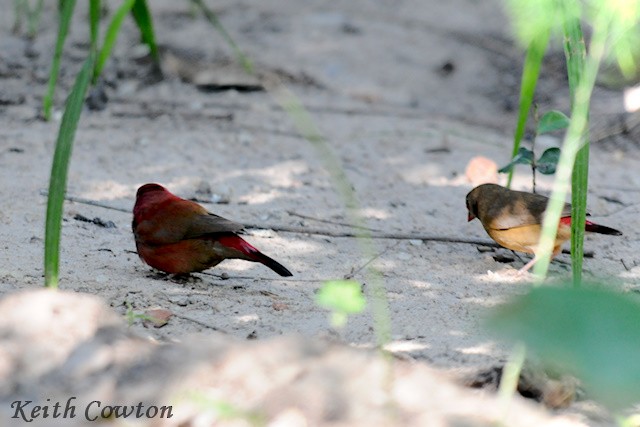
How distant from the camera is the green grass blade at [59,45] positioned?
149 inches

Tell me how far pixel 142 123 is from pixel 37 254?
2456 mm

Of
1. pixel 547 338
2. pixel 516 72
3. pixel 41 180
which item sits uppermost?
pixel 547 338

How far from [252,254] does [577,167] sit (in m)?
1.56

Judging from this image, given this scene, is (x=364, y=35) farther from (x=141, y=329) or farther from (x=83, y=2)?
(x=141, y=329)

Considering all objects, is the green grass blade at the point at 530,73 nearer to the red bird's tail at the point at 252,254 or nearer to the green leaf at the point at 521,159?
the green leaf at the point at 521,159

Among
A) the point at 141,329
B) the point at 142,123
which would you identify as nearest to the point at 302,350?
the point at 141,329

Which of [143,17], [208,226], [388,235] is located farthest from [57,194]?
[143,17]

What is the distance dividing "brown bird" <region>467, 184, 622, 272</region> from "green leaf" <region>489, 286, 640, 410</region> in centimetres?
267

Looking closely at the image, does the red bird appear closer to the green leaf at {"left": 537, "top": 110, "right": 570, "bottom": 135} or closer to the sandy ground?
the sandy ground

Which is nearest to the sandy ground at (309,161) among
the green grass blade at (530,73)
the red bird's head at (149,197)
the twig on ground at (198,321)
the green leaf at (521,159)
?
the twig on ground at (198,321)

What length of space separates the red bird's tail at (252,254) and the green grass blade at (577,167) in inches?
55.1

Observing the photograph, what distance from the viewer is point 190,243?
436 centimetres

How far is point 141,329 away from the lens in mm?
3449

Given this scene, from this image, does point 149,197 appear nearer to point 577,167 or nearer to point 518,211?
point 518,211
